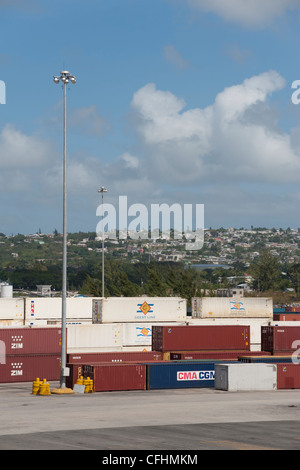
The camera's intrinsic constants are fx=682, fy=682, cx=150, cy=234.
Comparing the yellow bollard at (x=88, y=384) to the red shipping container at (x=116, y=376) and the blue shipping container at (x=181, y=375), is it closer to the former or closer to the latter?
the red shipping container at (x=116, y=376)

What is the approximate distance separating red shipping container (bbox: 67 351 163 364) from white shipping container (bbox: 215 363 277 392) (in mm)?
6756

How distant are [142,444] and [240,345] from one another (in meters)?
29.5

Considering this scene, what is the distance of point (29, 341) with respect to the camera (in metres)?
49.4

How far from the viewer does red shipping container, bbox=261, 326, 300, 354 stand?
173 feet

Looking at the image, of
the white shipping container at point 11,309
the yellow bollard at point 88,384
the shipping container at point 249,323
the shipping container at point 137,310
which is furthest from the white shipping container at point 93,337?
the shipping container at point 249,323

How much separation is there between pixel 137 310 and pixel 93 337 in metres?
6.42

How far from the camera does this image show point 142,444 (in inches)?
987

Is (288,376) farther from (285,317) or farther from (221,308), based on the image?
(285,317)

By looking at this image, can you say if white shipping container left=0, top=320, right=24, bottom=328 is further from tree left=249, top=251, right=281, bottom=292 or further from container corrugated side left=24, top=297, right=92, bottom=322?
tree left=249, top=251, right=281, bottom=292

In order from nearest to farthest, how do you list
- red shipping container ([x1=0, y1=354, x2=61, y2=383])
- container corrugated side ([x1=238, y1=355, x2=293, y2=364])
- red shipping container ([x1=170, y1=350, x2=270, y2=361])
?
container corrugated side ([x1=238, y1=355, x2=293, y2=364]), red shipping container ([x1=0, y1=354, x2=61, y2=383]), red shipping container ([x1=170, y1=350, x2=270, y2=361])

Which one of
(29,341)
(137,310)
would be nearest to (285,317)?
(137,310)

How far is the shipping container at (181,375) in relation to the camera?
44938 millimetres

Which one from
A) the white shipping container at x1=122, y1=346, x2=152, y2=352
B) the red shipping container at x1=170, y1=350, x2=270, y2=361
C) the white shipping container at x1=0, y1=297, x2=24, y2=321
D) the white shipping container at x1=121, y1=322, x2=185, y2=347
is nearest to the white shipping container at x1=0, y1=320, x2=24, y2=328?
the white shipping container at x1=0, y1=297, x2=24, y2=321

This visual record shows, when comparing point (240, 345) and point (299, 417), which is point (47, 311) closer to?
point (240, 345)
